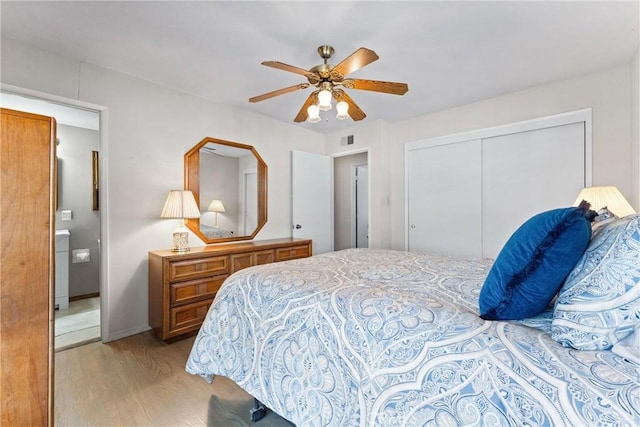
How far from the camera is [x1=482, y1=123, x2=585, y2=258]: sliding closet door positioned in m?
2.78

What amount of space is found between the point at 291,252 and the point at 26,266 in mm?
2644

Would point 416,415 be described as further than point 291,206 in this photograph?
No

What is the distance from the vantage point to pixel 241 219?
3.56 metres

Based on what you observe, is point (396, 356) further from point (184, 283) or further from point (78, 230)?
point (78, 230)

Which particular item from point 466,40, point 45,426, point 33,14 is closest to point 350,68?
point 466,40

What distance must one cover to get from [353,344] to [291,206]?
10.2 ft

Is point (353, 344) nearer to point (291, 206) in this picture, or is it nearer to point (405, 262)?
point (405, 262)

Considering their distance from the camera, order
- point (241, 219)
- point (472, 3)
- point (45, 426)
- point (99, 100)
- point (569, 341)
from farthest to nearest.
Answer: point (241, 219), point (99, 100), point (472, 3), point (45, 426), point (569, 341)

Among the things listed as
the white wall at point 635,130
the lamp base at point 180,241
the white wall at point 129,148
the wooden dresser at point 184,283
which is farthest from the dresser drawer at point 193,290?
the white wall at point 635,130

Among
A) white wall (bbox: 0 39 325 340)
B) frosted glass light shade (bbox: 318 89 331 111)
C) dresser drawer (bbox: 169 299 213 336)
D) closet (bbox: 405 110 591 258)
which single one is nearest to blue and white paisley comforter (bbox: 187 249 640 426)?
dresser drawer (bbox: 169 299 213 336)

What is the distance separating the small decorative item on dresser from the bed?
126cm

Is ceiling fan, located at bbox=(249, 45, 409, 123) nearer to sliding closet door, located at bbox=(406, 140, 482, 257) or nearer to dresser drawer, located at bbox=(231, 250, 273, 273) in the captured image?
dresser drawer, located at bbox=(231, 250, 273, 273)

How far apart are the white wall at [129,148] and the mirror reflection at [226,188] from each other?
138 millimetres

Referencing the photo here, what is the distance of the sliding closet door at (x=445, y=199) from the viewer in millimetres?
3393
